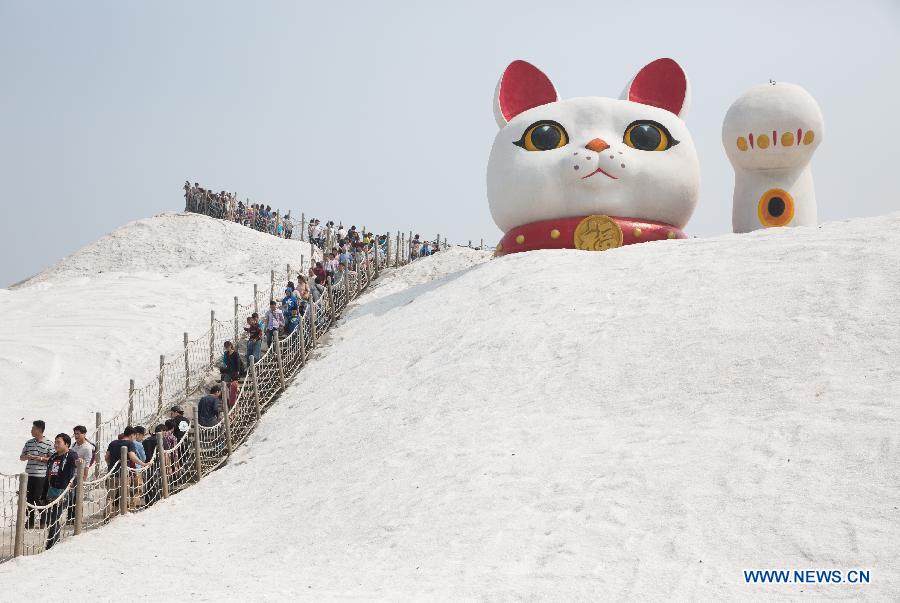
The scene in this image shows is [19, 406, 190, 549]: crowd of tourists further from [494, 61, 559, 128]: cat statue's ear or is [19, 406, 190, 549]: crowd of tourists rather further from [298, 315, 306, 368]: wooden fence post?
[494, 61, 559, 128]: cat statue's ear

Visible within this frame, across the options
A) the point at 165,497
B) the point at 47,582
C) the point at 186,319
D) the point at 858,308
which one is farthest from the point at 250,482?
the point at 186,319

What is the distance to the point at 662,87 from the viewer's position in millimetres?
Result: 18828

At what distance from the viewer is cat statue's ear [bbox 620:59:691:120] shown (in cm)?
1869

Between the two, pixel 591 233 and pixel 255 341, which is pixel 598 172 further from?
pixel 255 341

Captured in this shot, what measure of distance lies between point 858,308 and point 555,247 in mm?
6677

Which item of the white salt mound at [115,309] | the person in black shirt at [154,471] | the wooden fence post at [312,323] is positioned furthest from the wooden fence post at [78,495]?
the wooden fence post at [312,323]

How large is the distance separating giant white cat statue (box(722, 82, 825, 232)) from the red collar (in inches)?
59.7

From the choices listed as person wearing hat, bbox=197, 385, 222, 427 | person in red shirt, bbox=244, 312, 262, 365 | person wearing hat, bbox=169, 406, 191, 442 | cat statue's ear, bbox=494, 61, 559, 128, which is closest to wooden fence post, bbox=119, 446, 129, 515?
person wearing hat, bbox=169, 406, 191, 442

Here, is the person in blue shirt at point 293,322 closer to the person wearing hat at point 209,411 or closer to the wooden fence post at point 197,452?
the person wearing hat at point 209,411

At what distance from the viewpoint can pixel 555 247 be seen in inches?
686

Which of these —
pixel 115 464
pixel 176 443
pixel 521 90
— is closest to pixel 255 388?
pixel 176 443

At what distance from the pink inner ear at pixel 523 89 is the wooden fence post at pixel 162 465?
9.43 m

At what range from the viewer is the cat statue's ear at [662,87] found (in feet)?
61.3

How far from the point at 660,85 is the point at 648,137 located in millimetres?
1809
